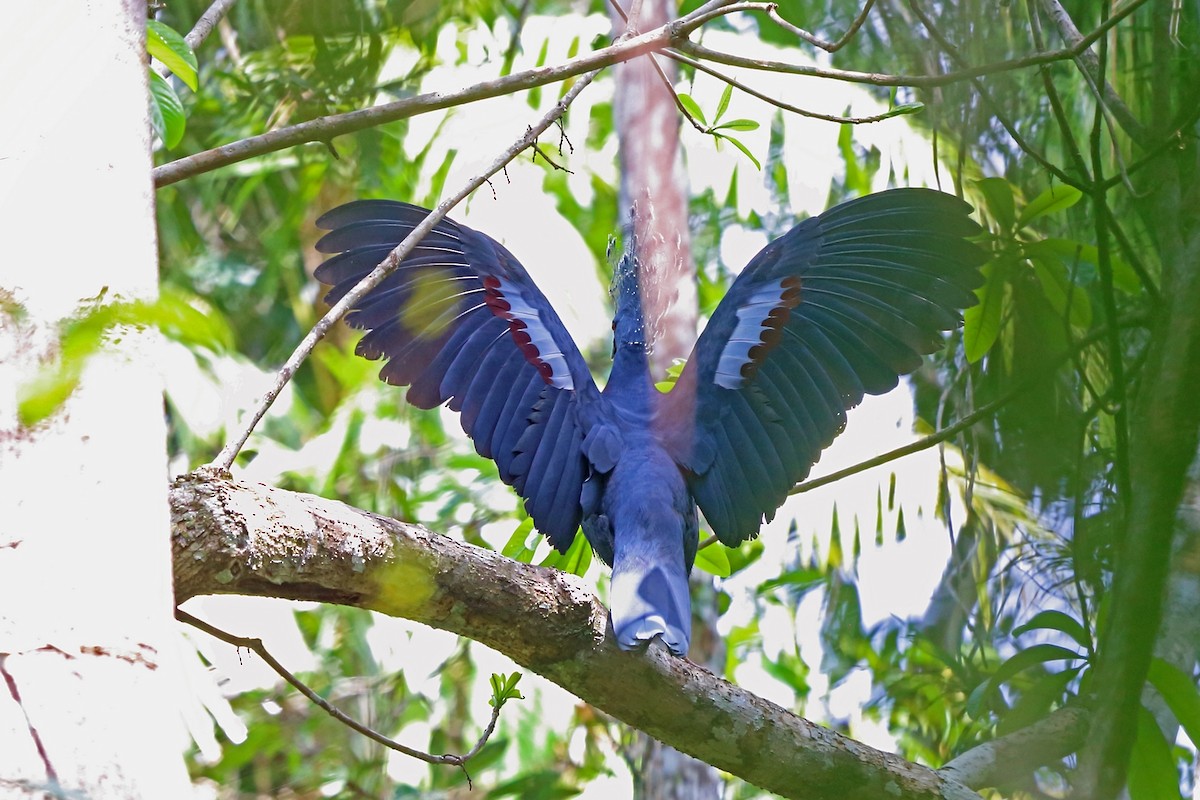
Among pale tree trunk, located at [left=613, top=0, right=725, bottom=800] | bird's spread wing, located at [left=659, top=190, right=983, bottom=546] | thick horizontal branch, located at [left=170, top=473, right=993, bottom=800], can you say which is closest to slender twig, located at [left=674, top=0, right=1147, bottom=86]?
bird's spread wing, located at [left=659, top=190, right=983, bottom=546]

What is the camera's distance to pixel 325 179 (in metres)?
6.11

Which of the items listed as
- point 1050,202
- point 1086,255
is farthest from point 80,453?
point 1086,255

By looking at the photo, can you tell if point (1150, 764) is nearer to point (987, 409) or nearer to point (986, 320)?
point (987, 409)

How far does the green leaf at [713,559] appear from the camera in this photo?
9.46 ft

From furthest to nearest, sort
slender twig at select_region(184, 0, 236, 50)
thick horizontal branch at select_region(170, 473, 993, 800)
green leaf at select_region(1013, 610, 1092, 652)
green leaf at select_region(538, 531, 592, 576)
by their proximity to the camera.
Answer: green leaf at select_region(538, 531, 592, 576) < slender twig at select_region(184, 0, 236, 50) < green leaf at select_region(1013, 610, 1092, 652) < thick horizontal branch at select_region(170, 473, 993, 800)

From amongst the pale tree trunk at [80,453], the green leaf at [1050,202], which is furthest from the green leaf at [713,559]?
the pale tree trunk at [80,453]

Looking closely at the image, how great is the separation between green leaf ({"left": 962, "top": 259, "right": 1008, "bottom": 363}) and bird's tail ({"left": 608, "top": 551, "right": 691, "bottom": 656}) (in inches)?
32.3

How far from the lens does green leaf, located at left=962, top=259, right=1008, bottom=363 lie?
242 cm

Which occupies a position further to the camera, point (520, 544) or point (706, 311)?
point (706, 311)

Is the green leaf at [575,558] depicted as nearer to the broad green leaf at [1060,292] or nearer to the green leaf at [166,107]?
the broad green leaf at [1060,292]

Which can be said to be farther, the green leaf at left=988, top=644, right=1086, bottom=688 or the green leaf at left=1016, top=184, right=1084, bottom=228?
the green leaf at left=1016, top=184, right=1084, bottom=228

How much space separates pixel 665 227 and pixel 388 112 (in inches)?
100

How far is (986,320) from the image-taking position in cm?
243

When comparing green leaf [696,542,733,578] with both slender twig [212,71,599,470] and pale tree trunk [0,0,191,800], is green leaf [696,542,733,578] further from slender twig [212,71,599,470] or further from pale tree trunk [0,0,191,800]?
pale tree trunk [0,0,191,800]
